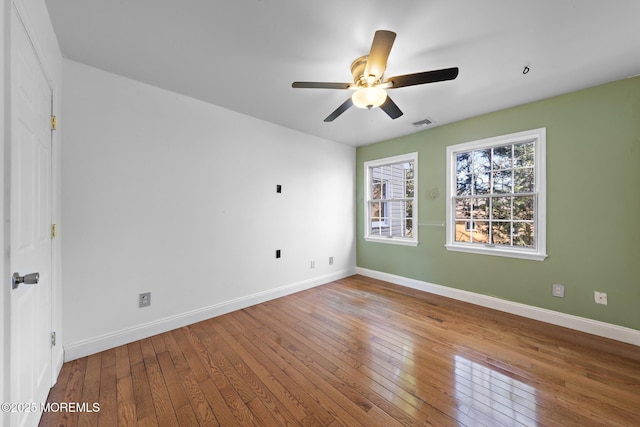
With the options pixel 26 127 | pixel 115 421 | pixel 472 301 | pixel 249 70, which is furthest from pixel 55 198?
pixel 472 301

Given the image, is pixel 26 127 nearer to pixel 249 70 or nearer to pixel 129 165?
pixel 129 165

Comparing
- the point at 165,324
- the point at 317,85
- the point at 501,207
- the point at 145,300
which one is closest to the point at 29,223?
the point at 145,300

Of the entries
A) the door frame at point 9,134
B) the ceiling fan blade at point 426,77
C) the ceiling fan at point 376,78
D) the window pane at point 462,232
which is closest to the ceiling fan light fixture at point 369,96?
the ceiling fan at point 376,78

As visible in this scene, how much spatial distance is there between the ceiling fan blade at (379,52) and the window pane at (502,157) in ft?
7.42

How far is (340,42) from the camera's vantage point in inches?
70.9

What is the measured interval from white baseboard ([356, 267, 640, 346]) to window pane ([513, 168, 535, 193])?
1.38 meters

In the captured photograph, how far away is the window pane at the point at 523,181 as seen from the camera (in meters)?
2.87

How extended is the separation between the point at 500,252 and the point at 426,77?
247 centimetres

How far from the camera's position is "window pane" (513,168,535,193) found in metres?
2.87

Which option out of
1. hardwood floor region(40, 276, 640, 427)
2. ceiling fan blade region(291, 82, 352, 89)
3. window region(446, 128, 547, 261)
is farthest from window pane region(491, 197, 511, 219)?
ceiling fan blade region(291, 82, 352, 89)

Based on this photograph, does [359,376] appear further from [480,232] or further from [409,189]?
[409,189]

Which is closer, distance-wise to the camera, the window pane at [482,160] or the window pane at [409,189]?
the window pane at [482,160]

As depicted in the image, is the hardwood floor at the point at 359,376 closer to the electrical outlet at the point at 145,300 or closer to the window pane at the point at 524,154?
the electrical outlet at the point at 145,300

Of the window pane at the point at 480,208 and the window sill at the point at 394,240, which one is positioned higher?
the window pane at the point at 480,208
